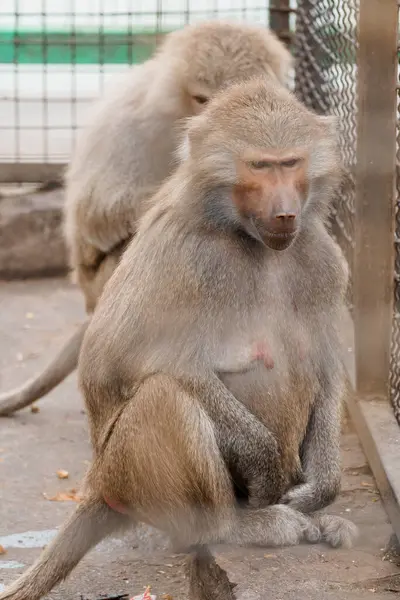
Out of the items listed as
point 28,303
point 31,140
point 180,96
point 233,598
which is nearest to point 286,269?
point 233,598

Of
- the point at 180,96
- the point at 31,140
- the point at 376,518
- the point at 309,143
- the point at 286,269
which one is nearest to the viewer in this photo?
the point at 309,143

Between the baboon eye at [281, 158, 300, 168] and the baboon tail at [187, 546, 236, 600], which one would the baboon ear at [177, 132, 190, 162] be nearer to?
the baboon eye at [281, 158, 300, 168]

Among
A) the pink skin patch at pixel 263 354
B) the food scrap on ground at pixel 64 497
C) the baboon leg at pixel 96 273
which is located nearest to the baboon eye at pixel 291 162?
the pink skin patch at pixel 263 354

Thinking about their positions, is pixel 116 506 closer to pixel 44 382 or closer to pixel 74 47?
pixel 44 382

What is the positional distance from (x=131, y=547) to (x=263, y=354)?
807mm

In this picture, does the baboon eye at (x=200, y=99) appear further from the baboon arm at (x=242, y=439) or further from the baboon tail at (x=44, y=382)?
the baboon arm at (x=242, y=439)

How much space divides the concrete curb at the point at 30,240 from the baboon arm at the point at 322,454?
10.4ft

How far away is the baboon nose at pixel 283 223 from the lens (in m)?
2.63

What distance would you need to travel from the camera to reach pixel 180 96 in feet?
14.5

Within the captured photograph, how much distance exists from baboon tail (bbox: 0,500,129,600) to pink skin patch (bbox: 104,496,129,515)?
2 centimetres

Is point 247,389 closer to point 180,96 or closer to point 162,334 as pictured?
point 162,334

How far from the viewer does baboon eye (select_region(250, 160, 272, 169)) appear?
105 inches

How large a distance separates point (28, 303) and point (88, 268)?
1.08m

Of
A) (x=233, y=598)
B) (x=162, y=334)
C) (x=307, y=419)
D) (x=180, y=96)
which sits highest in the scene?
(x=180, y=96)
